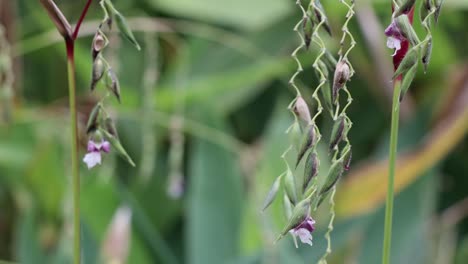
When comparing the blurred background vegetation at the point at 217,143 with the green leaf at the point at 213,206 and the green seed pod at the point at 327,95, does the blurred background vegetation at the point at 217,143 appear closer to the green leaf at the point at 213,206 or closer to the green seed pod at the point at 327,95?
the green leaf at the point at 213,206

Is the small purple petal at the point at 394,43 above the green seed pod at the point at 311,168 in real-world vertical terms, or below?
above

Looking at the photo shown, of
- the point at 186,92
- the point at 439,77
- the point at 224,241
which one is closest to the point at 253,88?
the point at 186,92

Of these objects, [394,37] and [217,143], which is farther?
[217,143]

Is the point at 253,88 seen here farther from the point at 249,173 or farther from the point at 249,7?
the point at 249,173

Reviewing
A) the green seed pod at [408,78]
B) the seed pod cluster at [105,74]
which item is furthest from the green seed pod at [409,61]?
the seed pod cluster at [105,74]

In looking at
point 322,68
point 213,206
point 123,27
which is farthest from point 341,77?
point 213,206

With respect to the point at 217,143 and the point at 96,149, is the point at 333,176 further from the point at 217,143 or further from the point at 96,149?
the point at 217,143
